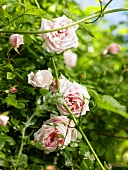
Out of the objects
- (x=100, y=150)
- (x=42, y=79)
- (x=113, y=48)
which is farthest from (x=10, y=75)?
(x=113, y=48)

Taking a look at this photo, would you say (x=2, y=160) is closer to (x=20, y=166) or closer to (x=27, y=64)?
(x=20, y=166)

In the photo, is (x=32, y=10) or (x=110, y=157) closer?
(x=32, y=10)

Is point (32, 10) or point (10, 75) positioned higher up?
point (32, 10)

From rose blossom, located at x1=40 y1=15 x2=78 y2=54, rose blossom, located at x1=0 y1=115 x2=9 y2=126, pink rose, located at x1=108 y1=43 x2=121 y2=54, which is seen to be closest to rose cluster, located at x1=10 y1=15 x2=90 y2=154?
→ rose blossom, located at x1=40 y1=15 x2=78 y2=54

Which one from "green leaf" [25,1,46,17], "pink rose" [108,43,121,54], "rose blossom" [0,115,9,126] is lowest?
"pink rose" [108,43,121,54]

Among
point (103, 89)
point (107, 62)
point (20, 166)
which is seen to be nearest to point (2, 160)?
point (20, 166)

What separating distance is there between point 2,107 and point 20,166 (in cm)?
19

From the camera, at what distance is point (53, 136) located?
2.96ft

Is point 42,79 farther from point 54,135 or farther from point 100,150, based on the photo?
point 100,150

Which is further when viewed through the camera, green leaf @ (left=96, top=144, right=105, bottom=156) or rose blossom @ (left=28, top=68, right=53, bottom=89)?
green leaf @ (left=96, top=144, right=105, bottom=156)

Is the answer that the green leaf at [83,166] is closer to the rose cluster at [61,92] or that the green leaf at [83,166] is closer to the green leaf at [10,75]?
the rose cluster at [61,92]

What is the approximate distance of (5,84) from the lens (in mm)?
901

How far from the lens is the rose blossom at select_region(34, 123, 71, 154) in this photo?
885 millimetres

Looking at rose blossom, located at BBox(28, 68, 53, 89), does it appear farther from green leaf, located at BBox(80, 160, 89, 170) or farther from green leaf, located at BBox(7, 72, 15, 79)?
green leaf, located at BBox(80, 160, 89, 170)
